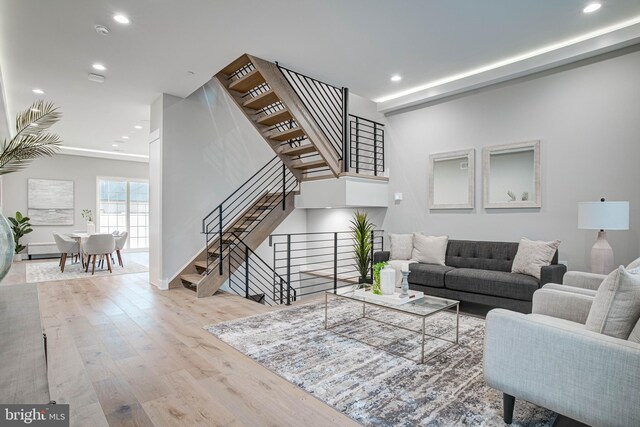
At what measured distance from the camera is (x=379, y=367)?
263cm

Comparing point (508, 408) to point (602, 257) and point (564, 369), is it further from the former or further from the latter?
point (602, 257)

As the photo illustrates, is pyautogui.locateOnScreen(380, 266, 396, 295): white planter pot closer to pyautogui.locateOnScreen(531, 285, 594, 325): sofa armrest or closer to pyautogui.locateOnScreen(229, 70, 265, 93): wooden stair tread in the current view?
pyautogui.locateOnScreen(531, 285, 594, 325): sofa armrest

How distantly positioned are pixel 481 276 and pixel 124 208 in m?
10.4

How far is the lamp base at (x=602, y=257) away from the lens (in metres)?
3.59

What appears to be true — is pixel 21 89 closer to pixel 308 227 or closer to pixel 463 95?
pixel 308 227

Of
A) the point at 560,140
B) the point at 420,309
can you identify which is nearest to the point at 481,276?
the point at 420,309

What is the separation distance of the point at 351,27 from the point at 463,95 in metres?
2.48

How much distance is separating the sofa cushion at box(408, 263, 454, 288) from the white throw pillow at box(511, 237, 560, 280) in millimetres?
801

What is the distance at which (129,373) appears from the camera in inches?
99.4

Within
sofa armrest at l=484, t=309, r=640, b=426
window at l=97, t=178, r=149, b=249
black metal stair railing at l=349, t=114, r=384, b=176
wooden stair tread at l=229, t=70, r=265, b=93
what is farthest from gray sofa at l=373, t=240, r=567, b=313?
window at l=97, t=178, r=149, b=249

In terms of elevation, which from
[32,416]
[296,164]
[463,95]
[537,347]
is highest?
[463,95]

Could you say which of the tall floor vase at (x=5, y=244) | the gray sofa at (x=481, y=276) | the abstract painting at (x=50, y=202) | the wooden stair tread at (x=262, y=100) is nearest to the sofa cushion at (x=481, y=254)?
the gray sofa at (x=481, y=276)

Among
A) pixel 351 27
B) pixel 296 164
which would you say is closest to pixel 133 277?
pixel 296 164

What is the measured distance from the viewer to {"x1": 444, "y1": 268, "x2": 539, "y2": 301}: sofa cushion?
3.69 meters
